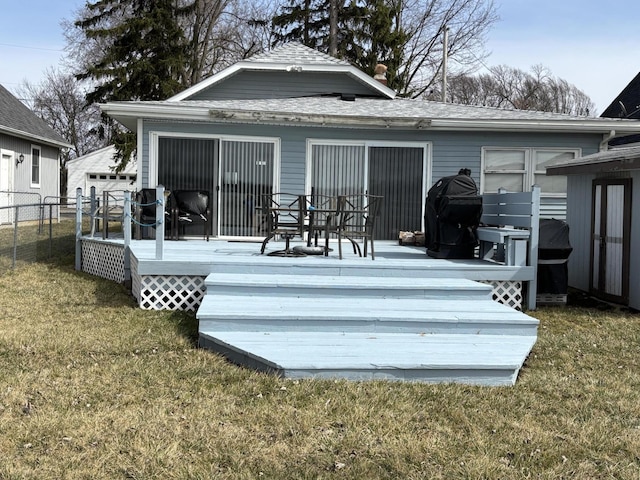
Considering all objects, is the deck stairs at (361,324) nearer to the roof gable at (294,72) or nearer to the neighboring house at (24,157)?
the roof gable at (294,72)

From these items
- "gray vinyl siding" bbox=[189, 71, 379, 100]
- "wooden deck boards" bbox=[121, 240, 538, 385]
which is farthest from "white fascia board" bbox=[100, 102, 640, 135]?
"wooden deck boards" bbox=[121, 240, 538, 385]

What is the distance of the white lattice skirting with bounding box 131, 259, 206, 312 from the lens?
6.25m

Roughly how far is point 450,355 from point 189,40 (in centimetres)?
2146

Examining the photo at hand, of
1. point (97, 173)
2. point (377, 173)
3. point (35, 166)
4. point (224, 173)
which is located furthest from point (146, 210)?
point (97, 173)

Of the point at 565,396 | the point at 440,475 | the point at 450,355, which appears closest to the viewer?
the point at 440,475

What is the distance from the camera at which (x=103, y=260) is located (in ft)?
27.5

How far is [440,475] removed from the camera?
277 cm

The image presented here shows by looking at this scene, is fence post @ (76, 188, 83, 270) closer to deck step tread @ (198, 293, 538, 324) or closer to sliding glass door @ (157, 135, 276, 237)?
sliding glass door @ (157, 135, 276, 237)

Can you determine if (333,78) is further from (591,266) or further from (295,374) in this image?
(295,374)

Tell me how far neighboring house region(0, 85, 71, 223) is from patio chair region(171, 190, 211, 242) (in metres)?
7.75

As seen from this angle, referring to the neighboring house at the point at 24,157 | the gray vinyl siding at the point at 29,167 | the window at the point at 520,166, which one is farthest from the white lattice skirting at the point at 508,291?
the gray vinyl siding at the point at 29,167

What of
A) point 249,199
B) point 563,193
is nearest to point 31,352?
point 249,199

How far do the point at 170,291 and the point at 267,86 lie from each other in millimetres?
6427

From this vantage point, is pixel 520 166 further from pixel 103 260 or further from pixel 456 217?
pixel 103 260
